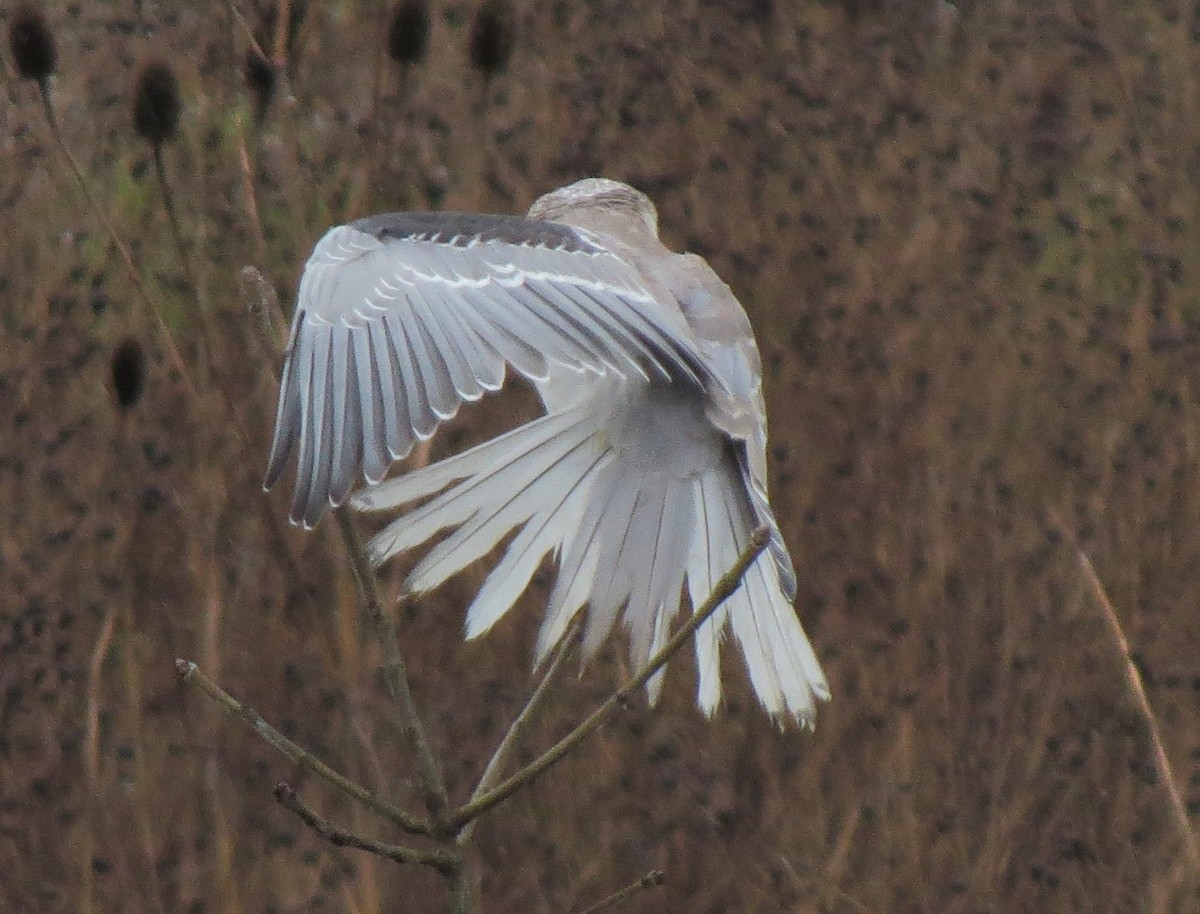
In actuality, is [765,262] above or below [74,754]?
above

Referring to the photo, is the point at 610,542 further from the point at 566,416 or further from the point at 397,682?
the point at 397,682

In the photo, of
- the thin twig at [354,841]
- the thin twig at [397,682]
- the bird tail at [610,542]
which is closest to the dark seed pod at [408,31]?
the bird tail at [610,542]

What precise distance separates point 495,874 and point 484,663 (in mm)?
480

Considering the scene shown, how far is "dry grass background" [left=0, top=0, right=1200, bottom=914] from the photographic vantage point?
4227 millimetres

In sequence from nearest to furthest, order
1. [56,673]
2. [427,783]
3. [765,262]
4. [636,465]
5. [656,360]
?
[427,783]
[656,360]
[636,465]
[56,673]
[765,262]

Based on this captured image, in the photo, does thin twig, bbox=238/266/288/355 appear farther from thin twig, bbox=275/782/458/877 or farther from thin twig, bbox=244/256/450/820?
thin twig, bbox=275/782/458/877

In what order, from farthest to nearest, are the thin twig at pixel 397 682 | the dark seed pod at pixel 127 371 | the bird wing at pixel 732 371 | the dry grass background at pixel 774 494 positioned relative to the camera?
the dry grass background at pixel 774 494 < the dark seed pod at pixel 127 371 < the bird wing at pixel 732 371 < the thin twig at pixel 397 682

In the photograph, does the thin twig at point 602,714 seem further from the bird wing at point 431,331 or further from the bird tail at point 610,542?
the bird tail at point 610,542

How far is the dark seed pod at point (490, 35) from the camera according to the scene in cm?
382

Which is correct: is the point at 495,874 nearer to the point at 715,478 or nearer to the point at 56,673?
the point at 56,673

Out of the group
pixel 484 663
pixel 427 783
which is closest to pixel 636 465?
pixel 427 783

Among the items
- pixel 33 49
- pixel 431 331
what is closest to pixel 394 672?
pixel 431 331

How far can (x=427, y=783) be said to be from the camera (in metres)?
1.92

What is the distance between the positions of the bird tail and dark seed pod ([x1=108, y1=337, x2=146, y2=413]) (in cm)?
154
